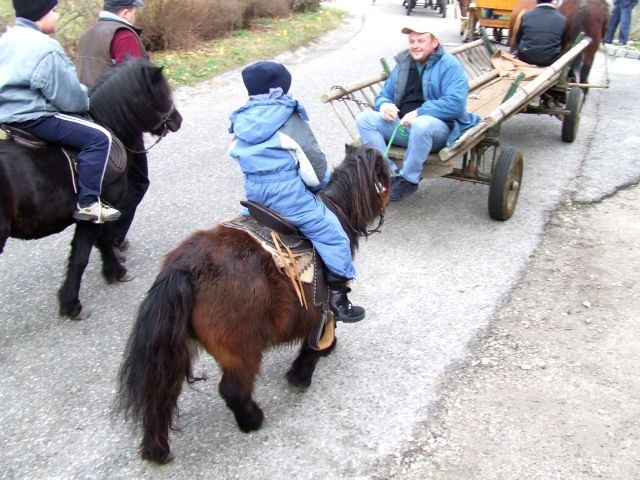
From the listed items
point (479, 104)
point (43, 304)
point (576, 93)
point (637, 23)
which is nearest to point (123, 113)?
point (43, 304)

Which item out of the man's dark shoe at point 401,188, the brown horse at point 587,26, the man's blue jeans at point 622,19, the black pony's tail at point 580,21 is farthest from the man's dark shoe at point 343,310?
the man's blue jeans at point 622,19

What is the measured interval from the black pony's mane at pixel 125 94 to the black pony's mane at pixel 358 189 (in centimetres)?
175

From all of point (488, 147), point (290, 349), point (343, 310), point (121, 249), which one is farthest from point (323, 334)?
point (488, 147)

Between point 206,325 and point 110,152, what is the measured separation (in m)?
2.01

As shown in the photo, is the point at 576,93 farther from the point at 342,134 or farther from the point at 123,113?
the point at 123,113

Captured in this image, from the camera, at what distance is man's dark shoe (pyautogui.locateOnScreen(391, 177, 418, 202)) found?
5540 mm

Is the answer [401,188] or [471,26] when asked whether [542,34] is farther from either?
[471,26]

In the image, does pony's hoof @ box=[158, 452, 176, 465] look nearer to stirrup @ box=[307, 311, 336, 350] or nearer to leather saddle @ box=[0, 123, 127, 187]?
stirrup @ box=[307, 311, 336, 350]

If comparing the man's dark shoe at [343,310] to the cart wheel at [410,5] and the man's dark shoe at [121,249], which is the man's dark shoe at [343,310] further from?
the cart wheel at [410,5]

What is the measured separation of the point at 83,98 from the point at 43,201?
77 cm

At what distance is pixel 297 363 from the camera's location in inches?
139

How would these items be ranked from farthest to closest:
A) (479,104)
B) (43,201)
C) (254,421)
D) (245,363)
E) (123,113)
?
(479,104) < (123,113) < (43,201) < (254,421) < (245,363)

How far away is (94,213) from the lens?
4.11m

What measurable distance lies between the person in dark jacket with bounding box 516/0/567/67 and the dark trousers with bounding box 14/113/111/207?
19.9 feet
